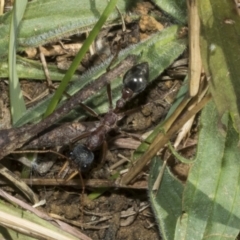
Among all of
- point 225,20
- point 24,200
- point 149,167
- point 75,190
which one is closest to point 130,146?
point 149,167

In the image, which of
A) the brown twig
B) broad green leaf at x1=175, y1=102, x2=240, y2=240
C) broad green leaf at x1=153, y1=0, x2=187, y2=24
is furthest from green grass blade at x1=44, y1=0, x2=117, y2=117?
broad green leaf at x1=175, y1=102, x2=240, y2=240

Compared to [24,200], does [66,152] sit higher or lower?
higher

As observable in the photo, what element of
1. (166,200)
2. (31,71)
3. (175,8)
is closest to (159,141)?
(166,200)

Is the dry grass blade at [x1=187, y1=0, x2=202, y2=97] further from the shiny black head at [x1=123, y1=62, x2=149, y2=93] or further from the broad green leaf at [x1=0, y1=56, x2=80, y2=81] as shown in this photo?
the broad green leaf at [x1=0, y1=56, x2=80, y2=81]

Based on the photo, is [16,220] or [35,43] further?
[35,43]

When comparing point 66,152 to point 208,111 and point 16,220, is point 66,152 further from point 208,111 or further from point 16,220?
point 208,111

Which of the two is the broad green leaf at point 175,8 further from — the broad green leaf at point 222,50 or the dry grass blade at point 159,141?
the dry grass blade at point 159,141
